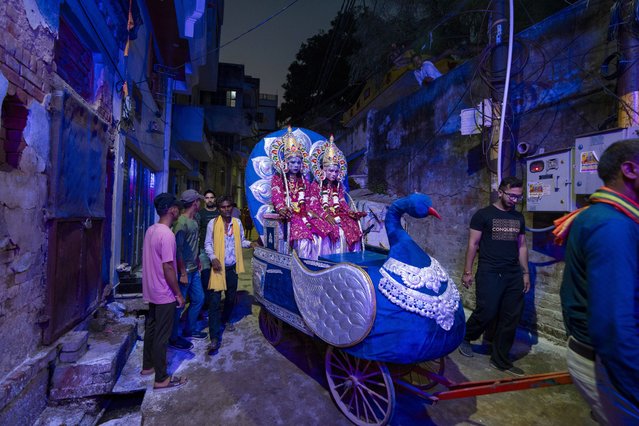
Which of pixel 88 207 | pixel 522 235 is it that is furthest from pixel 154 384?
pixel 522 235

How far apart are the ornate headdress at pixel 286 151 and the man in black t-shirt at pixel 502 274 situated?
246 centimetres

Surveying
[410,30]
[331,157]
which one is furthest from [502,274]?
[410,30]

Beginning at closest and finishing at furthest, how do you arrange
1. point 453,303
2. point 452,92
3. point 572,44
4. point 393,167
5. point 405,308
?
point 405,308, point 453,303, point 572,44, point 452,92, point 393,167

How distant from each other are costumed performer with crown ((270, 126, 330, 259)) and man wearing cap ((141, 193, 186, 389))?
1154 mm

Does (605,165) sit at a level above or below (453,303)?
above

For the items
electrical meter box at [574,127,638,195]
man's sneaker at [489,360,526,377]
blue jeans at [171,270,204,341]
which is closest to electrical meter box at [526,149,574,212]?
electrical meter box at [574,127,638,195]

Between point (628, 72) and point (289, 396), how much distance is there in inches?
184

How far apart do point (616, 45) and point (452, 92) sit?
2.64 m

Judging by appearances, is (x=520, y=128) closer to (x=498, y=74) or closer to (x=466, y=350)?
(x=498, y=74)

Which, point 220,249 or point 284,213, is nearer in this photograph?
point 284,213

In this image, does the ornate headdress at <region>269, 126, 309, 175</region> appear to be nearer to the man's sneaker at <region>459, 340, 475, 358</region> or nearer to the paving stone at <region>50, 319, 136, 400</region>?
the paving stone at <region>50, 319, 136, 400</region>

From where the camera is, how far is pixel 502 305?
3527mm

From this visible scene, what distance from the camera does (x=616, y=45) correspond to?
142 inches

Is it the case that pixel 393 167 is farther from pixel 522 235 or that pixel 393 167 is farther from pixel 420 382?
pixel 420 382
